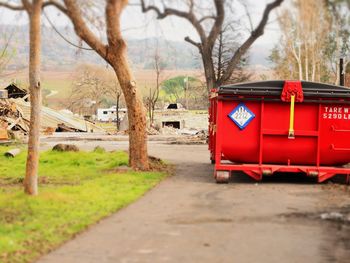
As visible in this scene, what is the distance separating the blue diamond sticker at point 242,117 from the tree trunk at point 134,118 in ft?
10.4

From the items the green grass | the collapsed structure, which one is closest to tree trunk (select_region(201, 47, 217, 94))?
the collapsed structure

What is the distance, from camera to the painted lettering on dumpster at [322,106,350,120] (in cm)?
1425

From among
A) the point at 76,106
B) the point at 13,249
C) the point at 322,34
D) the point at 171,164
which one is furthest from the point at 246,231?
the point at 76,106

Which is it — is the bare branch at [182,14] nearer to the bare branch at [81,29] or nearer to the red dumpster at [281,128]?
the bare branch at [81,29]

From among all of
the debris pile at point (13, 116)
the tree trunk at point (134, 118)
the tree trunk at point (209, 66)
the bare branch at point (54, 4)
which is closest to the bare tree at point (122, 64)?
the tree trunk at point (134, 118)

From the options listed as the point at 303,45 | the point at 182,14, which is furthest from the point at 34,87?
the point at 303,45

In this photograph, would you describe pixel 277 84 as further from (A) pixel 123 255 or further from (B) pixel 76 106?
(B) pixel 76 106

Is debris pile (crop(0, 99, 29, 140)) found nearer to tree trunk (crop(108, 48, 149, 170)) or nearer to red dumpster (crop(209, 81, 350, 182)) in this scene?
tree trunk (crop(108, 48, 149, 170))

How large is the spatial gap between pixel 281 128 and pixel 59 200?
5.76m

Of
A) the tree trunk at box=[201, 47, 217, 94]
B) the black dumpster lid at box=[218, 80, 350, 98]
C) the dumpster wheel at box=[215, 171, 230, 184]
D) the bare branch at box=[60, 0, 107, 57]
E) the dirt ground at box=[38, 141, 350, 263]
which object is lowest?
the dirt ground at box=[38, 141, 350, 263]

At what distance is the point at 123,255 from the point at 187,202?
4216 millimetres

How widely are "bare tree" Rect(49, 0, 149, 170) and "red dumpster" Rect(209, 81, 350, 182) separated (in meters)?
2.97

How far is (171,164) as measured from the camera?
19266 millimetres

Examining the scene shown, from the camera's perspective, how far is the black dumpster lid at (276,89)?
46.3ft
